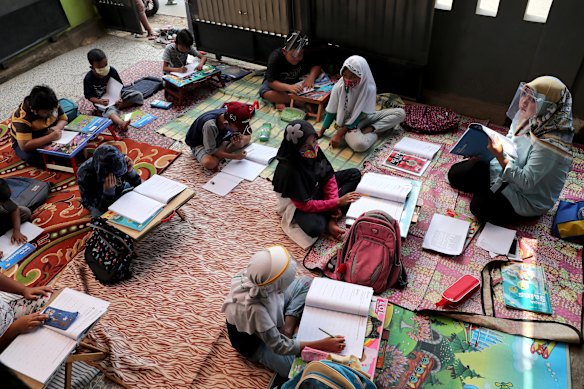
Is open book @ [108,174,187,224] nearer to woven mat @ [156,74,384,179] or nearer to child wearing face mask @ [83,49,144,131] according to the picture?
woven mat @ [156,74,384,179]

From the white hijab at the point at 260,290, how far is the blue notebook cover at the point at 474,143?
2077mm

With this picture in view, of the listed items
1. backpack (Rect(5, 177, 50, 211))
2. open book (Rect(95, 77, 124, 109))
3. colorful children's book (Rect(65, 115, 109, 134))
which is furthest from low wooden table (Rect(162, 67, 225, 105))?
backpack (Rect(5, 177, 50, 211))

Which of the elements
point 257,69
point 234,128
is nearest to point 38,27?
point 257,69

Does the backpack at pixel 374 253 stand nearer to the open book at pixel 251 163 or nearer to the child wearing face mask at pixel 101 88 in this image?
the open book at pixel 251 163

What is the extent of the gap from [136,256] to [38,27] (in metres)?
5.29

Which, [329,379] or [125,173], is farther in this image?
[125,173]

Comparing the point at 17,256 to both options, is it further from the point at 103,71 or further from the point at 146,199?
the point at 103,71

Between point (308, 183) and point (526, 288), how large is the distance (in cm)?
179

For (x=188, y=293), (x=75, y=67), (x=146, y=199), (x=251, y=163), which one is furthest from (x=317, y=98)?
(x=75, y=67)

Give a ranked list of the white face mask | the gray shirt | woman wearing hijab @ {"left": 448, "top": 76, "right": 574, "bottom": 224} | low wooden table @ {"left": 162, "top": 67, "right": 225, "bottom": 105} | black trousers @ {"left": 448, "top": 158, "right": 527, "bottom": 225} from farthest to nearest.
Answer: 1. the gray shirt
2. low wooden table @ {"left": 162, "top": 67, "right": 225, "bottom": 105}
3. the white face mask
4. black trousers @ {"left": 448, "top": 158, "right": 527, "bottom": 225}
5. woman wearing hijab @ {"left": 448, "top": 76, "right": 574, "bottom": 224}

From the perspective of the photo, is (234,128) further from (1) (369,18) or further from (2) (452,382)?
(2) (452,382)

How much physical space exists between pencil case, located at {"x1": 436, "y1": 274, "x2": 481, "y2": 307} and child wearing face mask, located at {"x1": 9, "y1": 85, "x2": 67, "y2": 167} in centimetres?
389

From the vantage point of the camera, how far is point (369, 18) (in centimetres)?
503

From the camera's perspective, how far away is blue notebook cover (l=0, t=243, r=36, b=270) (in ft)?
11.4
